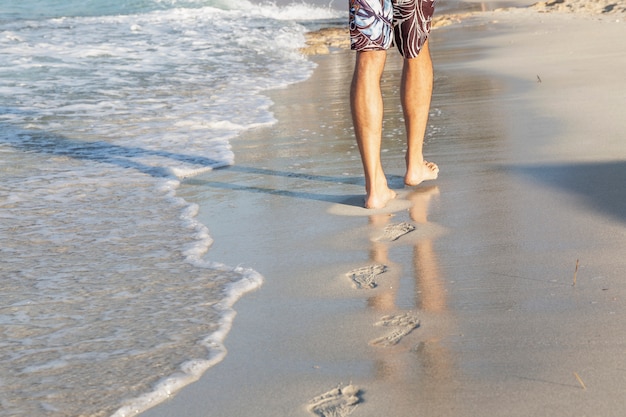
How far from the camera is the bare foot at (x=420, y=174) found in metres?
3.67

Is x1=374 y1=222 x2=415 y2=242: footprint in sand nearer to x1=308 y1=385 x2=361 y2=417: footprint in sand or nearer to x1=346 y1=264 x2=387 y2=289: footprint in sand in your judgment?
x1=346 y1=264 x2=387 y2=289: footprint in sand

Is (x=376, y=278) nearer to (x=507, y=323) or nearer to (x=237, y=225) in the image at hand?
(x=507, y=323)

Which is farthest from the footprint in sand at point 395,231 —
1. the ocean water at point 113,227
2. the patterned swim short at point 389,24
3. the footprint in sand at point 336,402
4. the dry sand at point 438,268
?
the footprint in sand at point 336,402

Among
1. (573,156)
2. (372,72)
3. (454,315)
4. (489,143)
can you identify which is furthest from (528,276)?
(489,143)

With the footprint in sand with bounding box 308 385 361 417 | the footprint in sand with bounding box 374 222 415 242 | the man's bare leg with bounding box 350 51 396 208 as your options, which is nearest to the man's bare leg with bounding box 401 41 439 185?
the man's bare leg with bounding box 350 51 396 208

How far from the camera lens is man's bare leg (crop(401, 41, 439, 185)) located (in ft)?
12.1

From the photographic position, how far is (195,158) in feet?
15.4

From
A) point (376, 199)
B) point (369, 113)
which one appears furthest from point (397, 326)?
point (369, 113)

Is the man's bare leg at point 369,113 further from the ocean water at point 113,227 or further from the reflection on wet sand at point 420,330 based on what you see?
the ocean water at point 113,227

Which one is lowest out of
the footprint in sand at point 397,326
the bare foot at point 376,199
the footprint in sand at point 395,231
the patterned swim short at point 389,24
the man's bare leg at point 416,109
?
the footprint in sand at point 395,231

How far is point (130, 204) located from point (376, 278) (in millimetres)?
1574

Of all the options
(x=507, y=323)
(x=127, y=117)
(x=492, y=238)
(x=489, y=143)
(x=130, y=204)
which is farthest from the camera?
(x=127, y=117)

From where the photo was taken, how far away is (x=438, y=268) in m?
2.61

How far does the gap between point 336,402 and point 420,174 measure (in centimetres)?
195
